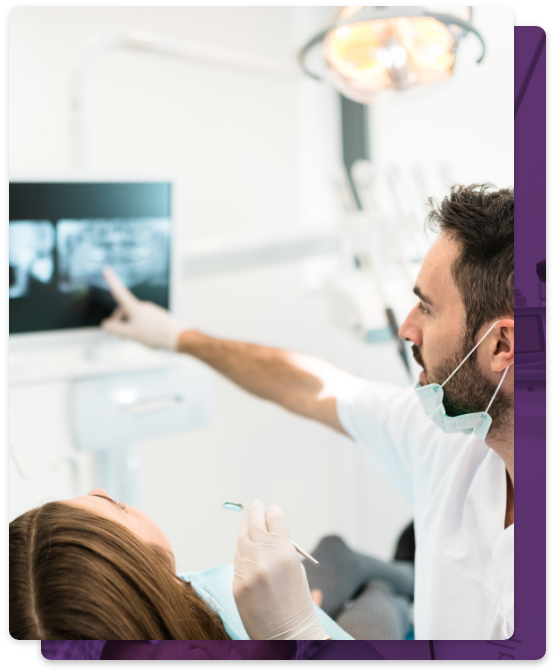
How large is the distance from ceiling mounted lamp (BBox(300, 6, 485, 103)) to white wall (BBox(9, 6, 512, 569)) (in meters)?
0.13

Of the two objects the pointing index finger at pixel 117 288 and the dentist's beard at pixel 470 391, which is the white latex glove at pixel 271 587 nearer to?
the dentist's beard at pixel 470 391

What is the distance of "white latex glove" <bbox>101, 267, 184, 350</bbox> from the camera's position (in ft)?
4.00

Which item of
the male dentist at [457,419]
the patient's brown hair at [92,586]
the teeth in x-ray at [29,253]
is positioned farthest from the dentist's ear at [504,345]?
the teeth in x-ray at [29,253]

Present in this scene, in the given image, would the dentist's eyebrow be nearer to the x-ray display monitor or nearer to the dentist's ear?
the dentist's ear

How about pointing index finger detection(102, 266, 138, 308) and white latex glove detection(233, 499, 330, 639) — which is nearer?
white latex glove detection(233, 499, 330, 639)

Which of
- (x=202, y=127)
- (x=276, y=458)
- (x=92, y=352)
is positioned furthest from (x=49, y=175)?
(x=276, y=458)

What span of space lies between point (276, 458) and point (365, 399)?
351 millimetres

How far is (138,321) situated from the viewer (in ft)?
4.06

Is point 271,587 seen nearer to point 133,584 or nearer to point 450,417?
point 133,584

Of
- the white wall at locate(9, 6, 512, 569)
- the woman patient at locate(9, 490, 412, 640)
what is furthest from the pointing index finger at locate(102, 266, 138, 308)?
the woman patient at locate(9, 490, 412, 640)

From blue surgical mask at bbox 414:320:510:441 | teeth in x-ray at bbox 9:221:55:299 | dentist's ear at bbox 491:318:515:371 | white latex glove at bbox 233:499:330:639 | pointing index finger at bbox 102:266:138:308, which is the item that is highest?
teeth in x-ray at bbox 9:221:55:299

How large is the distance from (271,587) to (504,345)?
43cm

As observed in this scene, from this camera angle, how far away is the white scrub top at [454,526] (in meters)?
0.81

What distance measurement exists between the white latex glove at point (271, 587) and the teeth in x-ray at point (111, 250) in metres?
0.71
